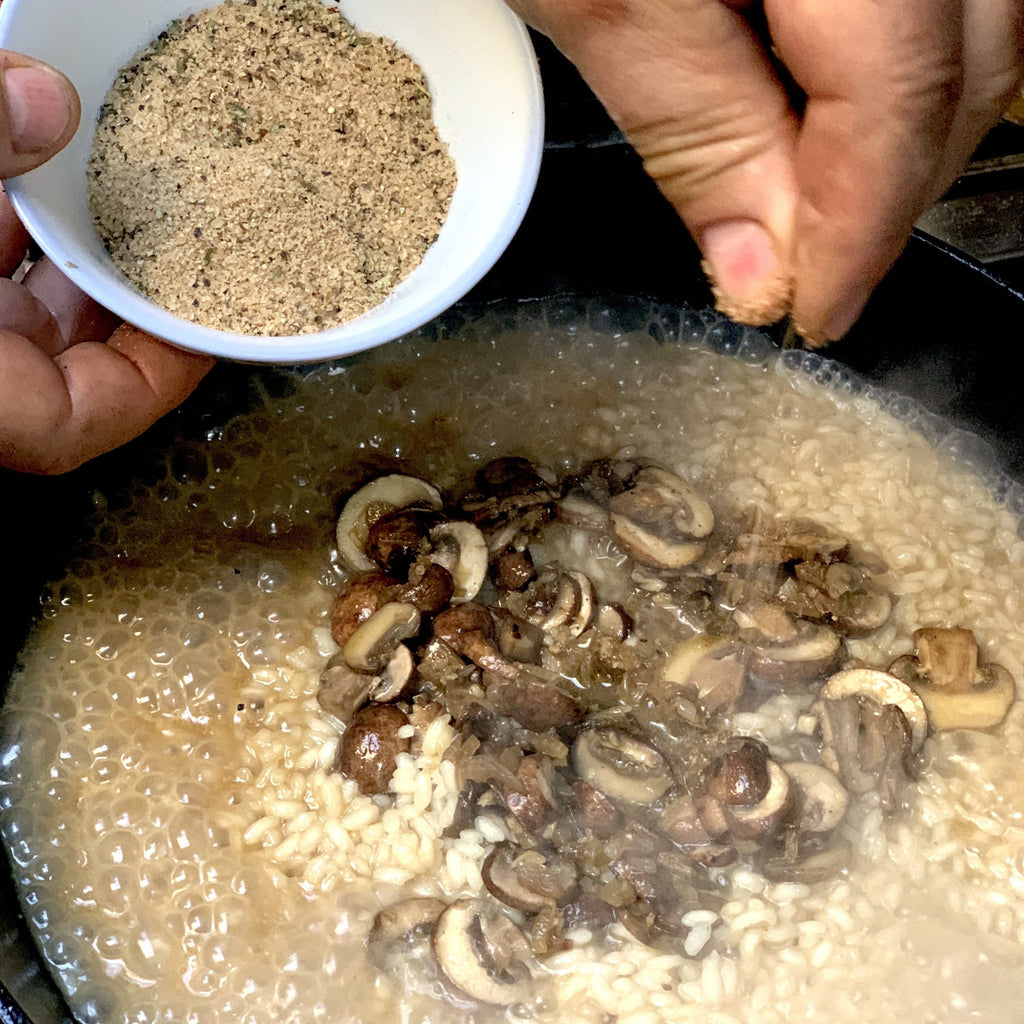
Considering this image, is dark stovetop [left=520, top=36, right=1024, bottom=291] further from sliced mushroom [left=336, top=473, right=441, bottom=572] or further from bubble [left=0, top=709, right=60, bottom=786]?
bubble [left=0, top=709, right=60, bottom=786]

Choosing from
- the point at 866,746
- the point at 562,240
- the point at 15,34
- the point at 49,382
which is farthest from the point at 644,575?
the point at 15,34

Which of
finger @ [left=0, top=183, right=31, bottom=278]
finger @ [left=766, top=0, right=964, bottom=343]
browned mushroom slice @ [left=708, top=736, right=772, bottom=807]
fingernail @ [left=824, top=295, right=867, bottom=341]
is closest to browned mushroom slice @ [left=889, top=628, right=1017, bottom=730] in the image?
browned mushroom slice @ [left=708, top=736, right=772, bottom=807]

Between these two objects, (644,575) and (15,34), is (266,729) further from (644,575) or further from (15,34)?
(15,34)

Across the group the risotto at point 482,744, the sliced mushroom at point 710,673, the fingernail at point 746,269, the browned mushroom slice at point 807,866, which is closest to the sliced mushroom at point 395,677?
the risotto at point 482,744

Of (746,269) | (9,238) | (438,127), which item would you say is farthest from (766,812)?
(9,238)

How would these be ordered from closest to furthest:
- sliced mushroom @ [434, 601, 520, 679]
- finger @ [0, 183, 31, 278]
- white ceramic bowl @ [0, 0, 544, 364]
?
white ceramic bowl @ [0, 0, 544, 364] < sliced mushroom @ [434, 601, 520, 679] < finger @ [0, 183, 31, 278]

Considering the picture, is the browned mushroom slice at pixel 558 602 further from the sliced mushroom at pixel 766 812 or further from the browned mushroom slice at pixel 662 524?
the sliced mushroom at pixel 766 812
